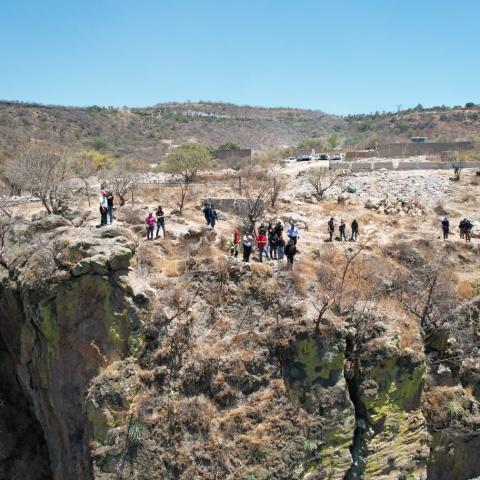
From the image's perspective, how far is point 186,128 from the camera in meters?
72.8

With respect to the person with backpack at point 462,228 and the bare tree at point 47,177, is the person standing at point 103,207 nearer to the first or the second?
the bare tree at point 47,177

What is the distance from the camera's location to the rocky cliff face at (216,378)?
1009cm

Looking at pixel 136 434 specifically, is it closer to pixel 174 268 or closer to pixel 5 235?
pixel 174 268

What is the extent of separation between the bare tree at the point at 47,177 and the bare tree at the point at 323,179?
12558 millimetres

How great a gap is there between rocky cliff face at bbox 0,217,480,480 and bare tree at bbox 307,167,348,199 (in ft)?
50.7

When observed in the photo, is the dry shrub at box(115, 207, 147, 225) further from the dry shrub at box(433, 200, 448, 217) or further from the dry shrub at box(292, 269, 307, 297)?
the dry shrub at box(433, 200, 448, 217)

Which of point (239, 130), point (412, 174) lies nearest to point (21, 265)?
point (412, 174)

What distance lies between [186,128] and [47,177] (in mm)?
53045

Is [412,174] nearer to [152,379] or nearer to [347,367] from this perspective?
[347,367]

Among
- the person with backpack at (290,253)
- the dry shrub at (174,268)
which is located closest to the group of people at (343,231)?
the person with backpack at (290,253)

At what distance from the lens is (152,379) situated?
10.5 meters

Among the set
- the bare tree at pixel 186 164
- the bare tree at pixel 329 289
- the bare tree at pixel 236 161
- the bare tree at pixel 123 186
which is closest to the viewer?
the bare tree at pixel 329 289

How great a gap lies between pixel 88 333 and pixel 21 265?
2.89m

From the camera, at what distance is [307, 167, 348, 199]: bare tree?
89.8 feet
